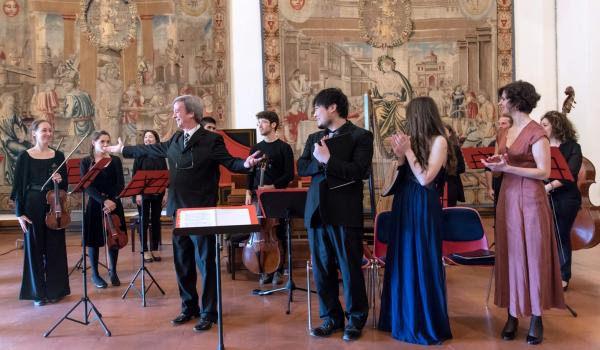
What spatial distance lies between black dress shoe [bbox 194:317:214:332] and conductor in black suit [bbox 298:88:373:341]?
2.82 ft

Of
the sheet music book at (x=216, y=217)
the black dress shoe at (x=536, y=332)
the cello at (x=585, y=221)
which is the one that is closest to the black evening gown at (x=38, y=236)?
the sheet music book at (x=216, y=217)

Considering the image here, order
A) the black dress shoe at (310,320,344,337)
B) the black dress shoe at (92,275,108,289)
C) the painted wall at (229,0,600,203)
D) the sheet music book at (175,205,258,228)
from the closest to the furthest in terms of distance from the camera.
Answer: the sheet music book at (175,205,258,228), the black dress shoe at (310,320,344,337), the black dress shoe at (92,275,108,289), the painted wall at (229,0,600,203)

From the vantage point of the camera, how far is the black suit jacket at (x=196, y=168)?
4.09 meters

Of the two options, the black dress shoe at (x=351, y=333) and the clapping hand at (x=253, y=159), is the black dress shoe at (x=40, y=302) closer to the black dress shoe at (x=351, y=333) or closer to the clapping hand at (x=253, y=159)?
the clapping hand at (x=253, y=159)

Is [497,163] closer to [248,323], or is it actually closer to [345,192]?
[345,192]

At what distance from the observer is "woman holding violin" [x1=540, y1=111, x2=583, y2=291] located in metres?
5.00

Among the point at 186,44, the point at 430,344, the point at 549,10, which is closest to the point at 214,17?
the point at 186,44

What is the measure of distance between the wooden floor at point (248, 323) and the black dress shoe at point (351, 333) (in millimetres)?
51

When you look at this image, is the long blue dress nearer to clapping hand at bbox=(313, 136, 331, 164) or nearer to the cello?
clapping hand at bbox=(313, 136, 331, 164)

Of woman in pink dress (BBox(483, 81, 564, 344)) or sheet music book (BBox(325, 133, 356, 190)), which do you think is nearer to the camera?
woman in pink dress (BBox(483, 81, 564, 344))

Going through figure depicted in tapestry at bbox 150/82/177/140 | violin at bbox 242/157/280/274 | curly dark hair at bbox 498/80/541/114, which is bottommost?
violin at bbox 242/157/280/274

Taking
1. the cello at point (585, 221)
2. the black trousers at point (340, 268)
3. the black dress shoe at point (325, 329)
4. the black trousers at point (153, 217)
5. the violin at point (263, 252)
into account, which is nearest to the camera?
the black trousers at point (340, 268)

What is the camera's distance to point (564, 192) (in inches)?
202

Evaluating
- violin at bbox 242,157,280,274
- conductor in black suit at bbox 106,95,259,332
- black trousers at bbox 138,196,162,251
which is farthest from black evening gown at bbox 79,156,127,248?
conductor in black suit at bbox 106,95,259,332
